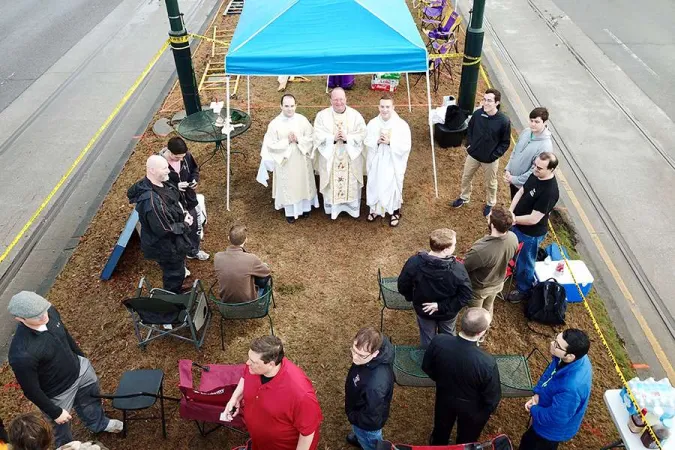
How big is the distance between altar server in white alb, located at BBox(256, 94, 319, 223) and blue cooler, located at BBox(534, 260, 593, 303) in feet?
10.3

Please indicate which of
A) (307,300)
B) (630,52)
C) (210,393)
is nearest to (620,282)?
(307,300)

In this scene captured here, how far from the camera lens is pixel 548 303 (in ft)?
17.9

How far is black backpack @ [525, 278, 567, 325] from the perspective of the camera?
5.45m

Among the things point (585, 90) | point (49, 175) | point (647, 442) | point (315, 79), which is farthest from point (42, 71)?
point (647, 442)

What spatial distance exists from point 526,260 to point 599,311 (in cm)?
114

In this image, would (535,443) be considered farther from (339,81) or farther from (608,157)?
(339,81)

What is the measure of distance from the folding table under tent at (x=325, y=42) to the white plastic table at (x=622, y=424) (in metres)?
4.51

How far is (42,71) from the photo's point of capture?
1147 centimetres

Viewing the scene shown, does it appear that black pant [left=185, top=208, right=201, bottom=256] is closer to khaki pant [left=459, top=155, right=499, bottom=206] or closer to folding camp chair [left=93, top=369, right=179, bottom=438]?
folding camp chair [left=93, top=369, right=179, bottom=438]

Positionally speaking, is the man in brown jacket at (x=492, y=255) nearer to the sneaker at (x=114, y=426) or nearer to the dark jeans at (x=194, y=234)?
the dark jeans at (x=194, y=234)

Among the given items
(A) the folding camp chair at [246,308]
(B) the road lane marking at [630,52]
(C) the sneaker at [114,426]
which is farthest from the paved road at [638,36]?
(C) the sneaker at [114,426]

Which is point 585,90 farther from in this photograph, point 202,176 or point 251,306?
point 251,306

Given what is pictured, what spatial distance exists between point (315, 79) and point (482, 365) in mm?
8531

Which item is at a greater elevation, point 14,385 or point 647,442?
point 647,442
